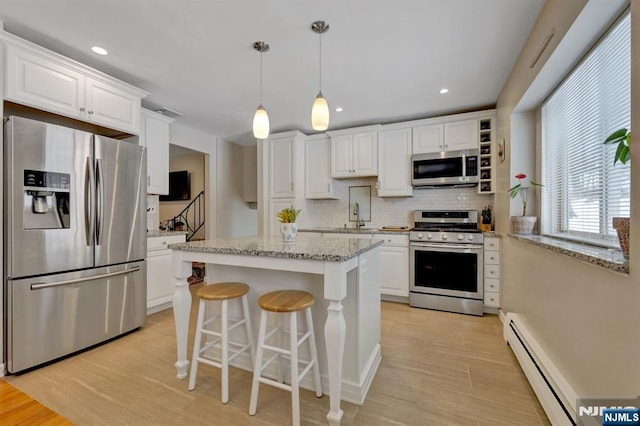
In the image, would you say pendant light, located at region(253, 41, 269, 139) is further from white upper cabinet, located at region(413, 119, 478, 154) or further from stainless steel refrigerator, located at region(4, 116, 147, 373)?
white upper cabinet, located at region(413, 119, 478, 154)

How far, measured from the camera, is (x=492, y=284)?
10.4 feet

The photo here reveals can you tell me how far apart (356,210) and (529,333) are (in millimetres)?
2721

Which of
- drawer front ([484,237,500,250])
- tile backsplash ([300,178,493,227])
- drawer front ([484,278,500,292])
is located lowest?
drawer front ([484,278,500,292])

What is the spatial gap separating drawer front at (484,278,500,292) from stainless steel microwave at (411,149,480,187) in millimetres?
1179

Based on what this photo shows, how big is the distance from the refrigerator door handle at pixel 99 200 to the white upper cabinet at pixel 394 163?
314 centimetres

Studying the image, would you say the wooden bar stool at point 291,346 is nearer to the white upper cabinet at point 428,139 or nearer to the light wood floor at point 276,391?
the light wood floor at point 276,391

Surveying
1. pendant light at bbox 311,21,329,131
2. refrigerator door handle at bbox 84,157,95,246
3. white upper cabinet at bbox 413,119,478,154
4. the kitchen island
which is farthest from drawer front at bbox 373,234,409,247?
refrigerator door handle at bbox 84,157,95,246

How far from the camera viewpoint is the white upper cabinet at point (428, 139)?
366 cm

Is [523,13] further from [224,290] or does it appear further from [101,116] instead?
[101,116]

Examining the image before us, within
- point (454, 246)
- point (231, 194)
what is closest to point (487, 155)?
point (454, 246)

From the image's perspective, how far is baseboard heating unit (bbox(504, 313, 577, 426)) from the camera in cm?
139

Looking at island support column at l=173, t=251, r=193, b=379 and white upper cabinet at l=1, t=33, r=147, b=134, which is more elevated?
white upper cabinet at l=1, t=33, r=147, b=134

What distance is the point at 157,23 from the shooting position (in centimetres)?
199

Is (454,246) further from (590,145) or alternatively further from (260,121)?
(260,121)
